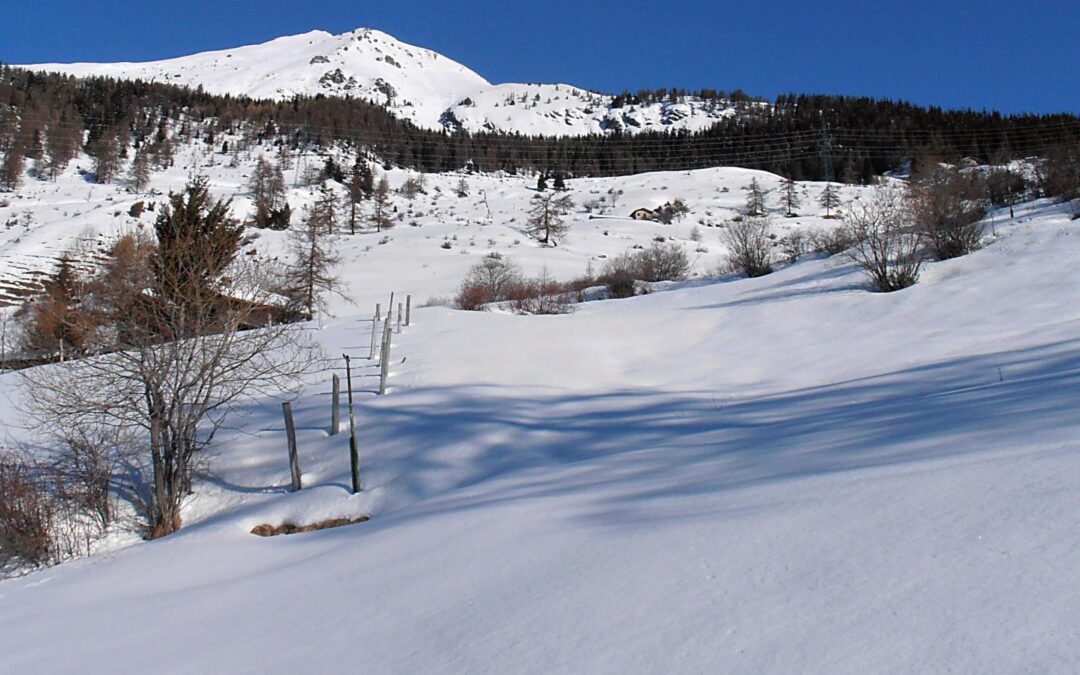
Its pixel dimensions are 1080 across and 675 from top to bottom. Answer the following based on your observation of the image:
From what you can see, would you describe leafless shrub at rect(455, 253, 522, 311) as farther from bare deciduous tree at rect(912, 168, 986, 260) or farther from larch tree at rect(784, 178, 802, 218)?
larch tree at rect(784, 178, 802, 218)

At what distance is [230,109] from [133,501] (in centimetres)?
13342

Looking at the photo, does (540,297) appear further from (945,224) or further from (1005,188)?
(1005,188)

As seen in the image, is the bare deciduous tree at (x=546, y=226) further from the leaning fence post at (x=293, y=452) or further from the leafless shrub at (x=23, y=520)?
the leafless shrub at (x=23, y=520)

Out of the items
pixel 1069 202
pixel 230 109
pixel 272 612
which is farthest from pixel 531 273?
pixel 230 109

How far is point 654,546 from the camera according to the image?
13.0 ft

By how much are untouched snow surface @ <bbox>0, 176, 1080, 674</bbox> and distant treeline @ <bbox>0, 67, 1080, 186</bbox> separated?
268 feet

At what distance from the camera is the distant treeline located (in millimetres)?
90938

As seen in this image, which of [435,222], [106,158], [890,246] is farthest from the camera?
[106,158]

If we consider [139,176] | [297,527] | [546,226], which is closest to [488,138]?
[139,176]

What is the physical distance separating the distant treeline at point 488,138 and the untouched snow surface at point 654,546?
3218 inches

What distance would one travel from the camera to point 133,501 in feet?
40.3

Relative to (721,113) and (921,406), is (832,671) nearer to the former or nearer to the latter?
(921,406)

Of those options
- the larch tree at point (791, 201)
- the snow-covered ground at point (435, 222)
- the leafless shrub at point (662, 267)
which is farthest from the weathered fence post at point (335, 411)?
the larch tree at point (791, 201)

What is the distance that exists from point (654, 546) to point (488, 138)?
489 ft
